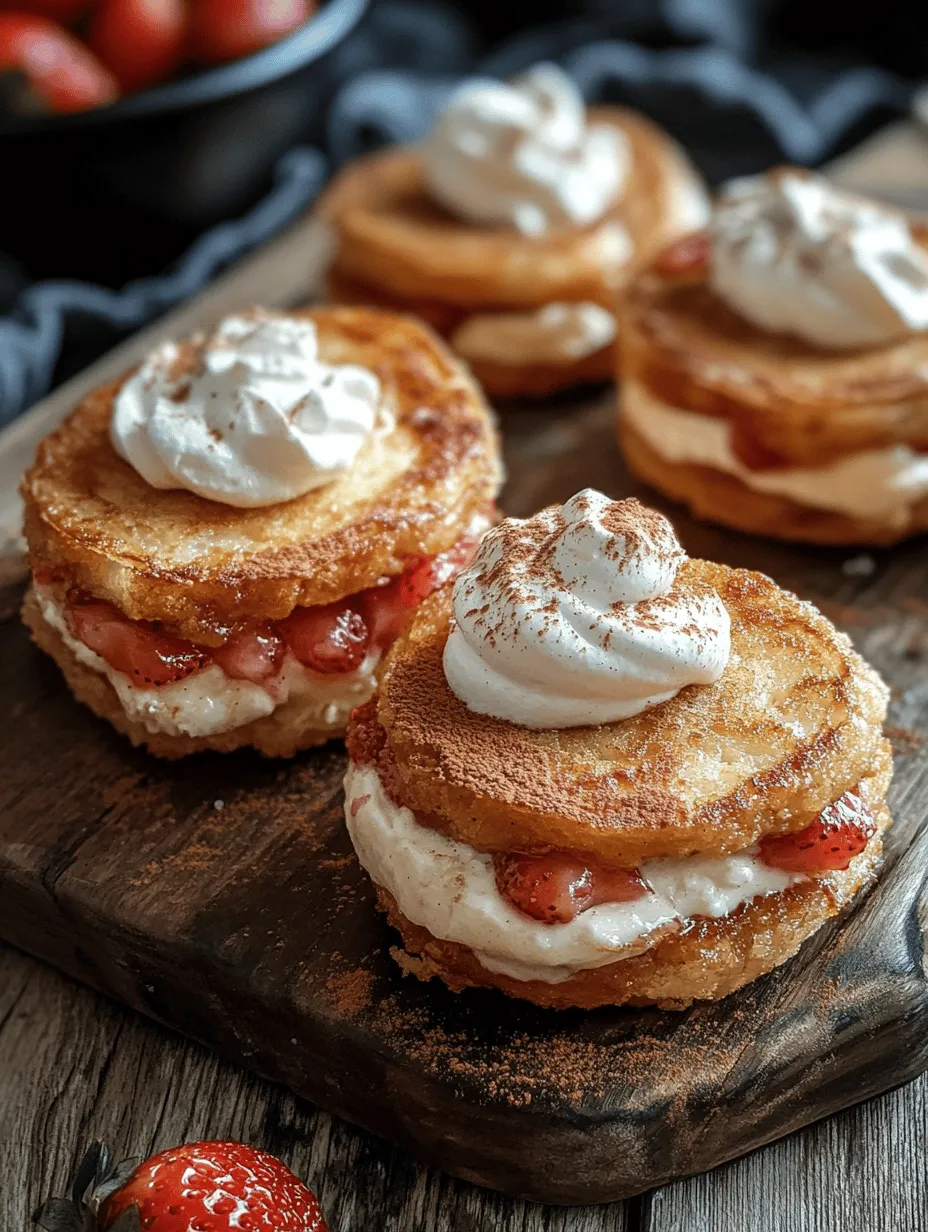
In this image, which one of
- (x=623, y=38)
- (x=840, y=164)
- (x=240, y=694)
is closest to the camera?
(x=240, y=694)

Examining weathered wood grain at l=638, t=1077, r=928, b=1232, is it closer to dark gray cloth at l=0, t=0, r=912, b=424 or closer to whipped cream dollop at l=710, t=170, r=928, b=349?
whipped cream dollop at l=710, t=170, r=928, b=349

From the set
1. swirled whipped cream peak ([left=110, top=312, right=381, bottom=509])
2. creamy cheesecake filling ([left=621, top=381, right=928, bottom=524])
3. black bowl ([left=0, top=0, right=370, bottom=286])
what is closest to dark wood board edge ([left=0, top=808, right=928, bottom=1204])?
swirled whipped cream peak ([left=110, top=312, right=381, bottom=509])

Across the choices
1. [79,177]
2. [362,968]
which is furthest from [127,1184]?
[79,177]

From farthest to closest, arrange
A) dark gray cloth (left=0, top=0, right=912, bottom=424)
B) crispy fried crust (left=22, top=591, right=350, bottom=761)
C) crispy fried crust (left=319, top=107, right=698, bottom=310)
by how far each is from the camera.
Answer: dark gray cloth (left=0, top=0, right=912, bottom=424) < crispy fried crust (left=319, top=107, right=698, bottom=310) < crispy fried crust (left=22, top=591, right=350, bottom=761)

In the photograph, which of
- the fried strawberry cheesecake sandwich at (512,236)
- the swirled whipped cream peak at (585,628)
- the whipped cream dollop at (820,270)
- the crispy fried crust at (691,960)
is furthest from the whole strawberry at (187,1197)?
the fried strawberry cheesecake sandwich at (512,236)

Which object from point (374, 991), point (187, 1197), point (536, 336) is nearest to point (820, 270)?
point (536, 336)

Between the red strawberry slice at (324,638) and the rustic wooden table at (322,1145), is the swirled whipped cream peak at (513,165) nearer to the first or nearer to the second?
the red strawberry slice at (324,638)

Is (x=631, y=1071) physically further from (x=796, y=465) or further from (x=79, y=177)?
(x=79, y=177)
